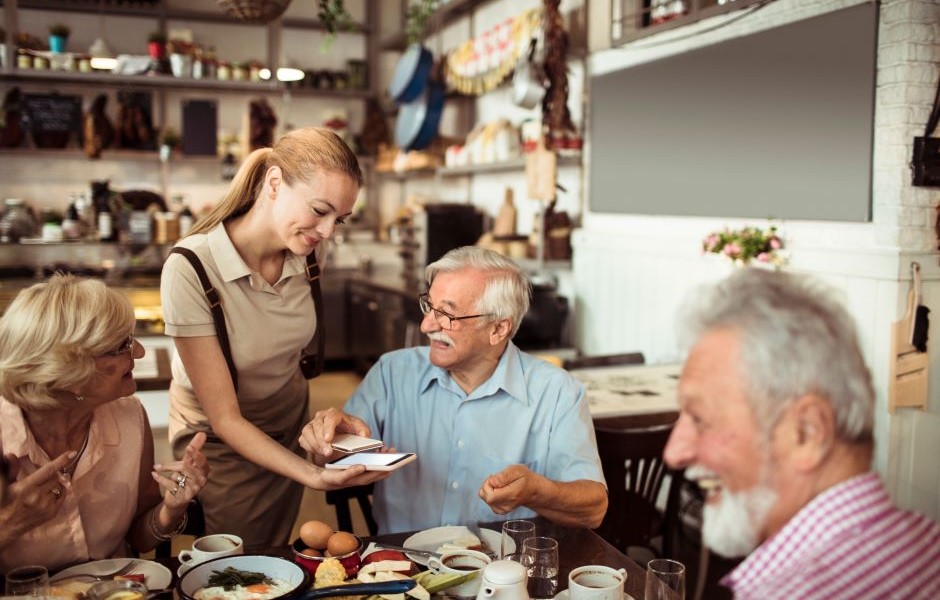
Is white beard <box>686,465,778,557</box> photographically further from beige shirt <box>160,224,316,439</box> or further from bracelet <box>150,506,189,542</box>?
beige shirt <box>160,224,316,439</box>

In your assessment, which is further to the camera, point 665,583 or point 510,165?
point 510,165

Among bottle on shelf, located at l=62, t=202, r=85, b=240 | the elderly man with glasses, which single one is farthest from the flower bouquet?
bottle on shelf, located at l=62, t=202, r=85, b=240

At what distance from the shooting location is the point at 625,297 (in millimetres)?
4801

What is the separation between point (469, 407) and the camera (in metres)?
2.36

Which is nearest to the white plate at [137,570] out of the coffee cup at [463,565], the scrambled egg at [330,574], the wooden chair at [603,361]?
the scrambled egg at [330,574]

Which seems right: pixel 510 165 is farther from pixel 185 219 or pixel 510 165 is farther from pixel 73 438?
pixel 73 438

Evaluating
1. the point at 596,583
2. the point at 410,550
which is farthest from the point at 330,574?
the point at 596,583

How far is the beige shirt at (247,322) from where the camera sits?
2242 mm

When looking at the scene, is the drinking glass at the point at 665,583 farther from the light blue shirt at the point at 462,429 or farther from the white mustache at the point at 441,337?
the white mustache at the point at 441,337

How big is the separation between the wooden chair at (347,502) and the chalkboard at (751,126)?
2.14 metres

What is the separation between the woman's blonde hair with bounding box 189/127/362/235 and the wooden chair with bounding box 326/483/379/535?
0.80 m

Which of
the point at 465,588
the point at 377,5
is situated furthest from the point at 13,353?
the point at 377,5

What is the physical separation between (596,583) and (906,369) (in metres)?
2.09

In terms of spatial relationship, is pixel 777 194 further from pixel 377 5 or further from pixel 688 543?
pixel 377 5
